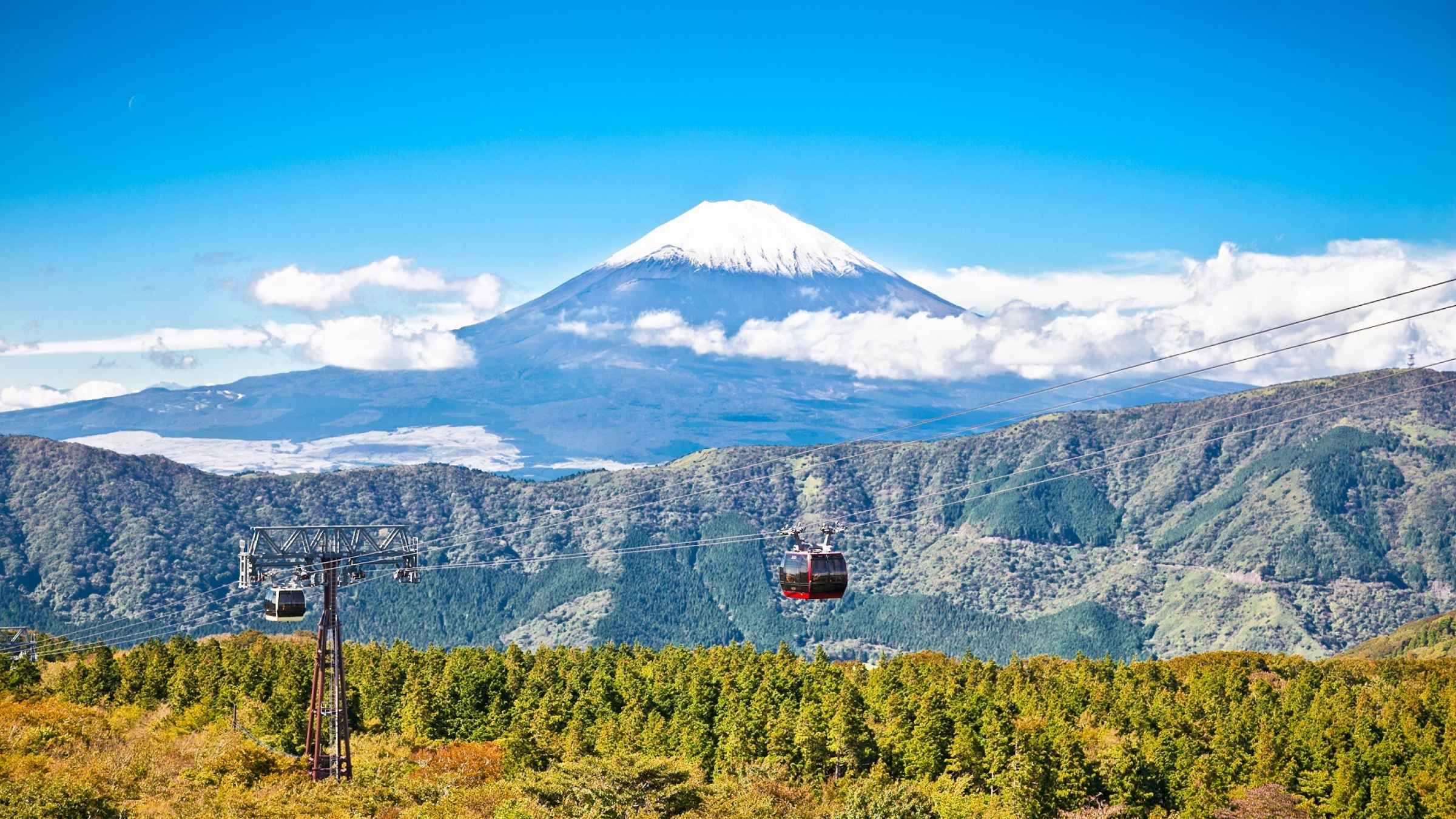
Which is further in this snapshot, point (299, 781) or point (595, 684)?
point (595, 684)

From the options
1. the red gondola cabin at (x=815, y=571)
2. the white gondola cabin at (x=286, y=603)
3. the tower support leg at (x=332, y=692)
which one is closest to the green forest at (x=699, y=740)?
the tower support leg at (x=332, y=692)

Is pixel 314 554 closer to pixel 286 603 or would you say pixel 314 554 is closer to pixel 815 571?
pixel 286 603

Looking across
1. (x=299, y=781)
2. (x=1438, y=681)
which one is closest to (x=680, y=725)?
(x=299, y=781)

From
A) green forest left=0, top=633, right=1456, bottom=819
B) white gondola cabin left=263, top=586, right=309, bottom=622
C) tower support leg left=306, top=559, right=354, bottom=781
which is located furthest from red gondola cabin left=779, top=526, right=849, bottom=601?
white gondola cabin left=263, top=586, right=309, bottom=622

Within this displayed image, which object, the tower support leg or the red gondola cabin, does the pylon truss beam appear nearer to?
the tower support leg

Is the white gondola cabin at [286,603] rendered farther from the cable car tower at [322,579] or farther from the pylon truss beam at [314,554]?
the pylon truss beam at [314,554]

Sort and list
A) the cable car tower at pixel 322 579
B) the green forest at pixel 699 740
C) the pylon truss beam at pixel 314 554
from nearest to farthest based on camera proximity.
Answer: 1. the cable car tower at pixel 322 579
2. the pylon truss beam at pixel 314 554
3. the green forest at pixel 699 740

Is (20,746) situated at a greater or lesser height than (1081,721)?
greater

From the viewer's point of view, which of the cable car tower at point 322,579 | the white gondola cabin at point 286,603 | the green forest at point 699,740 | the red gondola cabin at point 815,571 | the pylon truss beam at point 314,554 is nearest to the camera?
the red gondola cabin at point 815,571

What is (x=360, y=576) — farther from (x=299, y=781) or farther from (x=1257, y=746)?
(x=1257, y=746)

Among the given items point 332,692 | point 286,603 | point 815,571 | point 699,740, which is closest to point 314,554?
point 286,603
